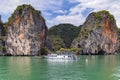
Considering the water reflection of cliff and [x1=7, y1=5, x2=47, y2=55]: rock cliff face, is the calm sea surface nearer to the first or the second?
the water reflection of cliff

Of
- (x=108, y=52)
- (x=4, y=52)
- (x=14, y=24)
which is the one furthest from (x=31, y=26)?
(x=108, y=52)

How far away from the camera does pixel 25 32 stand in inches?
5768

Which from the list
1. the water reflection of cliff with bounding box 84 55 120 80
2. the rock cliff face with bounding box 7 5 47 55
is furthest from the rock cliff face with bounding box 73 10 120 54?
the water reflection of cliff with bounding box 84 55 120 80

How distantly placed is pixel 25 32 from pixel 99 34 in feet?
168

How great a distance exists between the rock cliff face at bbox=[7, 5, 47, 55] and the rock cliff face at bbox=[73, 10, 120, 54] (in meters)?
Answer: 38.8

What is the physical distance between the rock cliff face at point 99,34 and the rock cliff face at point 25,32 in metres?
38.8

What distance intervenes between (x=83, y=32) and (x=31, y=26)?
4773 centimetres

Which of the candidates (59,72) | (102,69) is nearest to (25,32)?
(102,69)

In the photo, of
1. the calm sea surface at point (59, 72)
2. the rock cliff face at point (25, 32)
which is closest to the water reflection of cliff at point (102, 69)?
the calm sea surface at point (59, 72)

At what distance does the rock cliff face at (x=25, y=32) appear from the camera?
145125mm

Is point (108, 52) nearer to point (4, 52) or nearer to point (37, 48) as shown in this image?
point (37, 48)

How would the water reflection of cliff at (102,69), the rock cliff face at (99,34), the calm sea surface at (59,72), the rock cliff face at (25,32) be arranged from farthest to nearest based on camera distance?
the rock cliff face at (99,34) → the rock cliff face at (25,32) → the water reflection of cliff at (102,69) → the calm sea surface at (59,72)

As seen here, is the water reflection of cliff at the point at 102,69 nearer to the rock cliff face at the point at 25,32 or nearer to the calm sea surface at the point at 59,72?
the calm sea surface at the point at 59,72

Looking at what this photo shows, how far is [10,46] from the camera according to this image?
492 feet
